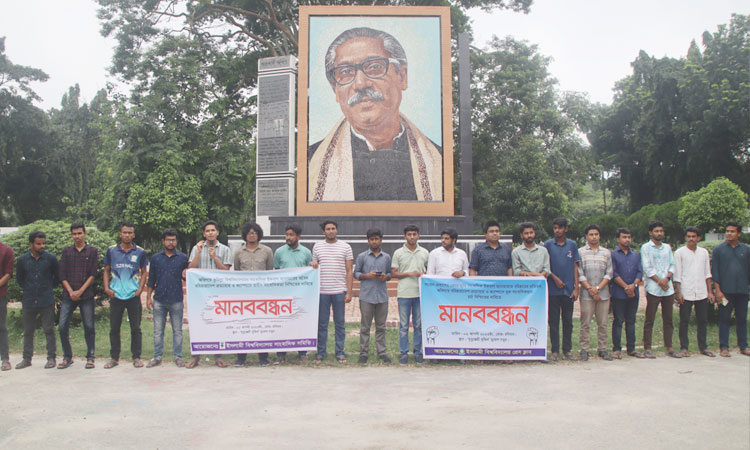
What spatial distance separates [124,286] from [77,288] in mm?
493

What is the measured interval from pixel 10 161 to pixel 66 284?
1327 inches

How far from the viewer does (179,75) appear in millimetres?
21453

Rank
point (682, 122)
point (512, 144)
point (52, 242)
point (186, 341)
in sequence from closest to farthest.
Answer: point (186, 341) < point (52, 242) < point (512, 144) < point (682, 122)

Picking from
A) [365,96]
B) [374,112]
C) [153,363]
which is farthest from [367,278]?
[365,96]

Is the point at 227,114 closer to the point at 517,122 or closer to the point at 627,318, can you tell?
the point at 517,122

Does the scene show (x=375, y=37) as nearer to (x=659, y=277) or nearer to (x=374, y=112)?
(x=374, y=112)

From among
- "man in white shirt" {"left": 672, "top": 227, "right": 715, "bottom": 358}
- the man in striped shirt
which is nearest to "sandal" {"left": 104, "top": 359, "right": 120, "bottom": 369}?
the man in striped shirt

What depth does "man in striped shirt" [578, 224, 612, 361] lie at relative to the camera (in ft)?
20.6

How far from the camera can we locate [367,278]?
617 centimetres

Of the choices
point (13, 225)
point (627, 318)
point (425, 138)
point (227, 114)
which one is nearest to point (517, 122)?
point (425, 138)

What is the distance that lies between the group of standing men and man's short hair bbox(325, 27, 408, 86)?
34.0 feet

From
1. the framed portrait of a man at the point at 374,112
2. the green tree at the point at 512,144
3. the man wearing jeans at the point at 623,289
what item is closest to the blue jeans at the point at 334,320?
the man wearing jeans at the point at 623,289

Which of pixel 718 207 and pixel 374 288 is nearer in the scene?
pixel 374 288

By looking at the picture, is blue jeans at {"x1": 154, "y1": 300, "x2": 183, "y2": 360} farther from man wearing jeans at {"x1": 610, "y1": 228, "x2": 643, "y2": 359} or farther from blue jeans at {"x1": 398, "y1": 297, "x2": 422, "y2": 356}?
man wearing jeans at {"x1": 610, "y1": 228, "x2": 643, "y2": 359}
